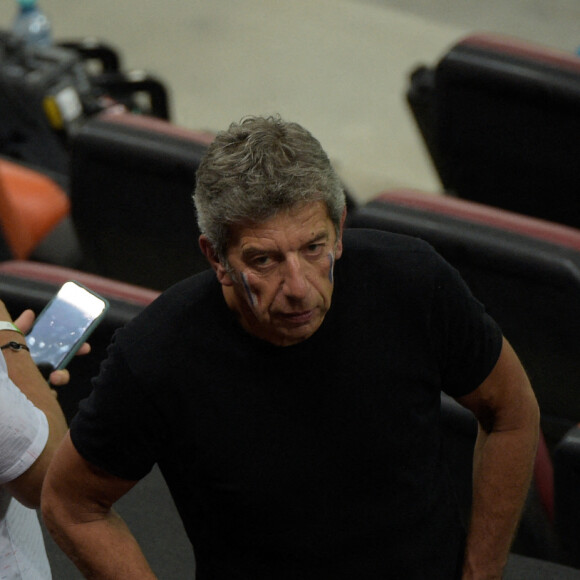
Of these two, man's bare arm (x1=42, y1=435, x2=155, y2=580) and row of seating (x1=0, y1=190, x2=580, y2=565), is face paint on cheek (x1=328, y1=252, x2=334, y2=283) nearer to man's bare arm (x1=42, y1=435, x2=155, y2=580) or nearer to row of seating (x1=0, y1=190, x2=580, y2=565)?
man's bare arm (x1=42, y1=435, x2=155, y2=580)

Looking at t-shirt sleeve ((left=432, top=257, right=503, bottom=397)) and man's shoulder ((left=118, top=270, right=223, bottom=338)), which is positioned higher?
man's shoulder ((left=118, top=270, right=223, bottom=338))

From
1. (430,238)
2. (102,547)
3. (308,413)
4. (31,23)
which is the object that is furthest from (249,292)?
(31,23)

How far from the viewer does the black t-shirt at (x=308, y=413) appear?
50.5 inches

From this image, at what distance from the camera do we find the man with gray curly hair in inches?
48.3

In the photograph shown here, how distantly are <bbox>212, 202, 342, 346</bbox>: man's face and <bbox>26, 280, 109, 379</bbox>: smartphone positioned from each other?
0.52 meters

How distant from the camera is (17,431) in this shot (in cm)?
137

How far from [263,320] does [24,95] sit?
6.74 feet

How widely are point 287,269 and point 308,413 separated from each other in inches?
7.4

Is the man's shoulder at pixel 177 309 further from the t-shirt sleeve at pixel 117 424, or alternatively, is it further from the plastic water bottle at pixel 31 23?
the plastic water bottle at pixel 31 23

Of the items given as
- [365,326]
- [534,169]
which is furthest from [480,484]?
[534,169]

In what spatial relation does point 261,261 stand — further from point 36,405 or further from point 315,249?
point 36,405

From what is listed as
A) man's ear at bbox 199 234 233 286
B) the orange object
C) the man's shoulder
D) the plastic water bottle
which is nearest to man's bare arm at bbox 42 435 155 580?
the man's shoulder

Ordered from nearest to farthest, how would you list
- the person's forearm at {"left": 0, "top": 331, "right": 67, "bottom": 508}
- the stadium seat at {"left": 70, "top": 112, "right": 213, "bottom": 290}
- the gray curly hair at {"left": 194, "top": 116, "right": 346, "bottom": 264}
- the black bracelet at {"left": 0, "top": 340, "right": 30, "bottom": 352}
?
the gray curly hair at {"left": 194, "top": 116, "right": 346, "bottom": 264}, the person's forearm at {"left": 0, "top": 331, "right": 67, "bottom": 508}, the black bracelet at {"left": 0, "top": 340, "right": 30, "bottom": 352}, the stadium seat at {"left": 70, "top": 112, "right": 213, "bottom": 290}

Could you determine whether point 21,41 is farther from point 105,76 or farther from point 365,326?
point 365,326
